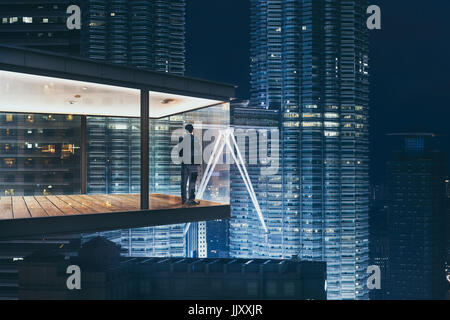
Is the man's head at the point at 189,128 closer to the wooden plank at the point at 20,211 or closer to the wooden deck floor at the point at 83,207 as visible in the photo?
the wooden deck floor at the point at 83,207

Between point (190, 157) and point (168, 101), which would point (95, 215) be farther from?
point (168, 101)

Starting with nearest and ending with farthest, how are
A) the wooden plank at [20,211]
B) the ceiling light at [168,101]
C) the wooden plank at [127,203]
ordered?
the wooden plank at [20,211], the wooden plank at [127,203], the ceiling light at [168,101]

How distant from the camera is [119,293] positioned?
161ft

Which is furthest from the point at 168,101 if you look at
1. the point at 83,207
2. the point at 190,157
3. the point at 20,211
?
the point at 20,211

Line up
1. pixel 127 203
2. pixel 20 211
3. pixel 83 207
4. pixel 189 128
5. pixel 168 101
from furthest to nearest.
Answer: pixel 168 101, pixel 127 203, pixel 189 128, pixel 83 207, pixel 20 211

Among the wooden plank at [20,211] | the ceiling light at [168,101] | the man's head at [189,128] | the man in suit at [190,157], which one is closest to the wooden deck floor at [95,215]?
the wooden plank at [20,211]

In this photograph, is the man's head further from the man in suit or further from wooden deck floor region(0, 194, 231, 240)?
wooden deck floor region(0, 194, 231, 240)

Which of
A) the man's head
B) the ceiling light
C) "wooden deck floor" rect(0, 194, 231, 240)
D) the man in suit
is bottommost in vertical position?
"wooden deck floor" rect(0, 194, 231, 240)

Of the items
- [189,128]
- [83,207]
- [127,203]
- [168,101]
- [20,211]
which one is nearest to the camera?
[20,211]

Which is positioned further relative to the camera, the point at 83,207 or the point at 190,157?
the point at 190,157

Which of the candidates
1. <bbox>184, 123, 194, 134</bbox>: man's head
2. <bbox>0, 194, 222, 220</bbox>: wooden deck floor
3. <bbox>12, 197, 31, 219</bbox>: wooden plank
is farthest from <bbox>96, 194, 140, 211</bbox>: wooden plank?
<bbox>184, 123, 194, 134</bbox>: man's head

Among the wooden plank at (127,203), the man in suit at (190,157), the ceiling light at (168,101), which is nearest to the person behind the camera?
the wooden plank at (127,203)
